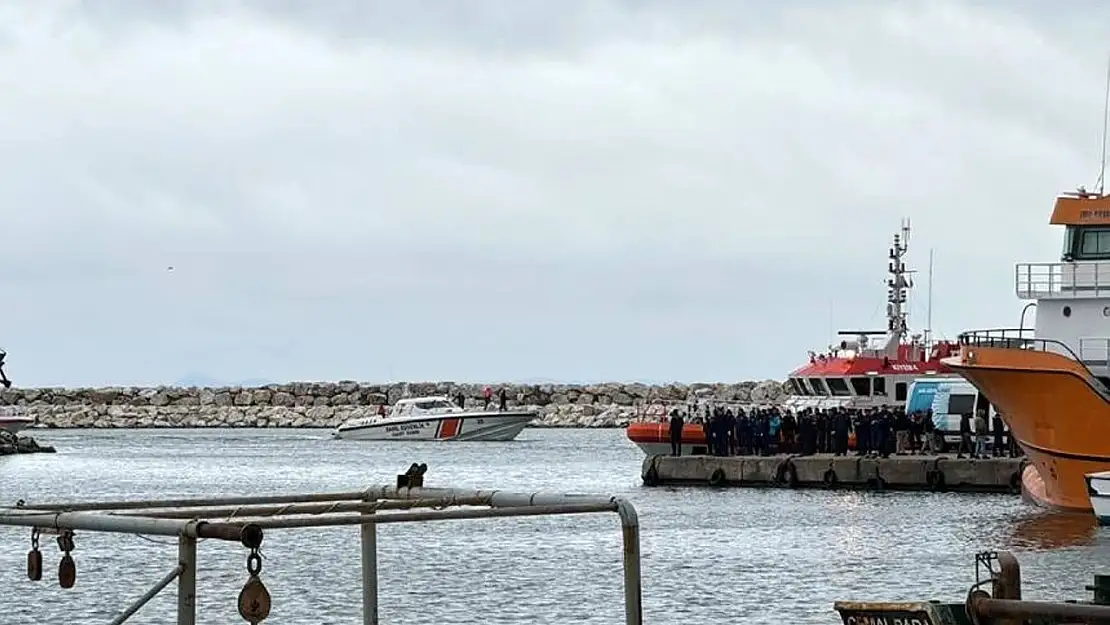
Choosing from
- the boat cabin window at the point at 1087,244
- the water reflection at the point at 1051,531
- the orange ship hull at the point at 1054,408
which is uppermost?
the boat cabin window at the point at 1087,244

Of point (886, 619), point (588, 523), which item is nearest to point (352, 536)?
point (588, 523)

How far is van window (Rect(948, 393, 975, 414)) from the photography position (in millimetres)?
48656

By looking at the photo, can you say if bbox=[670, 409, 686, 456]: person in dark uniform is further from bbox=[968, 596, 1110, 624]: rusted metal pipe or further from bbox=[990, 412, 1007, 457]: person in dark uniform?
bbox=[968, 596, 1110, 624]: rusted metal pipe

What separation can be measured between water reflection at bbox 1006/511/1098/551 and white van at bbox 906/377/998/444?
10.4 metres

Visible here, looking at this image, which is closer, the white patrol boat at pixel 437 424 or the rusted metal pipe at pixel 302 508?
the rusted metal pipe at pixel 302 508

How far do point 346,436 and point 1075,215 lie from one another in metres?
59.0

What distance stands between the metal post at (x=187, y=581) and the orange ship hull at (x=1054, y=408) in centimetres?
2666

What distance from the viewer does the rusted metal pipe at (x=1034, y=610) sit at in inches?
490

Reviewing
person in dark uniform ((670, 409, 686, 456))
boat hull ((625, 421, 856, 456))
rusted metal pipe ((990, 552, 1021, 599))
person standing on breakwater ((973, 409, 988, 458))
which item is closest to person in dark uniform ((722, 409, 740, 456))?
boat hull ((625, 421, 856, 456))

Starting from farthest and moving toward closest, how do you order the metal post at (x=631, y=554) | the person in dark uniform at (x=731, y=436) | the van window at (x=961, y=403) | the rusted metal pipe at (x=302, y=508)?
the person in dark uniform at (x=731, y=436) < the van window at (x=961, y=403) < the metal post at (x=631, y=554) < the rusted metal pipe at (x=302, y=508)

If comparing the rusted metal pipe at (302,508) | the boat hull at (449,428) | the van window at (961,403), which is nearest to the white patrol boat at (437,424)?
the boat hull at (449,428)

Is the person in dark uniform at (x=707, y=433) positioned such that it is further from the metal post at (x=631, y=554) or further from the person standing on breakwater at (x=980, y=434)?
the metal post at (x=631, y=554)

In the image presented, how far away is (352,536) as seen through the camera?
39.1m

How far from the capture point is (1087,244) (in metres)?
40.2
